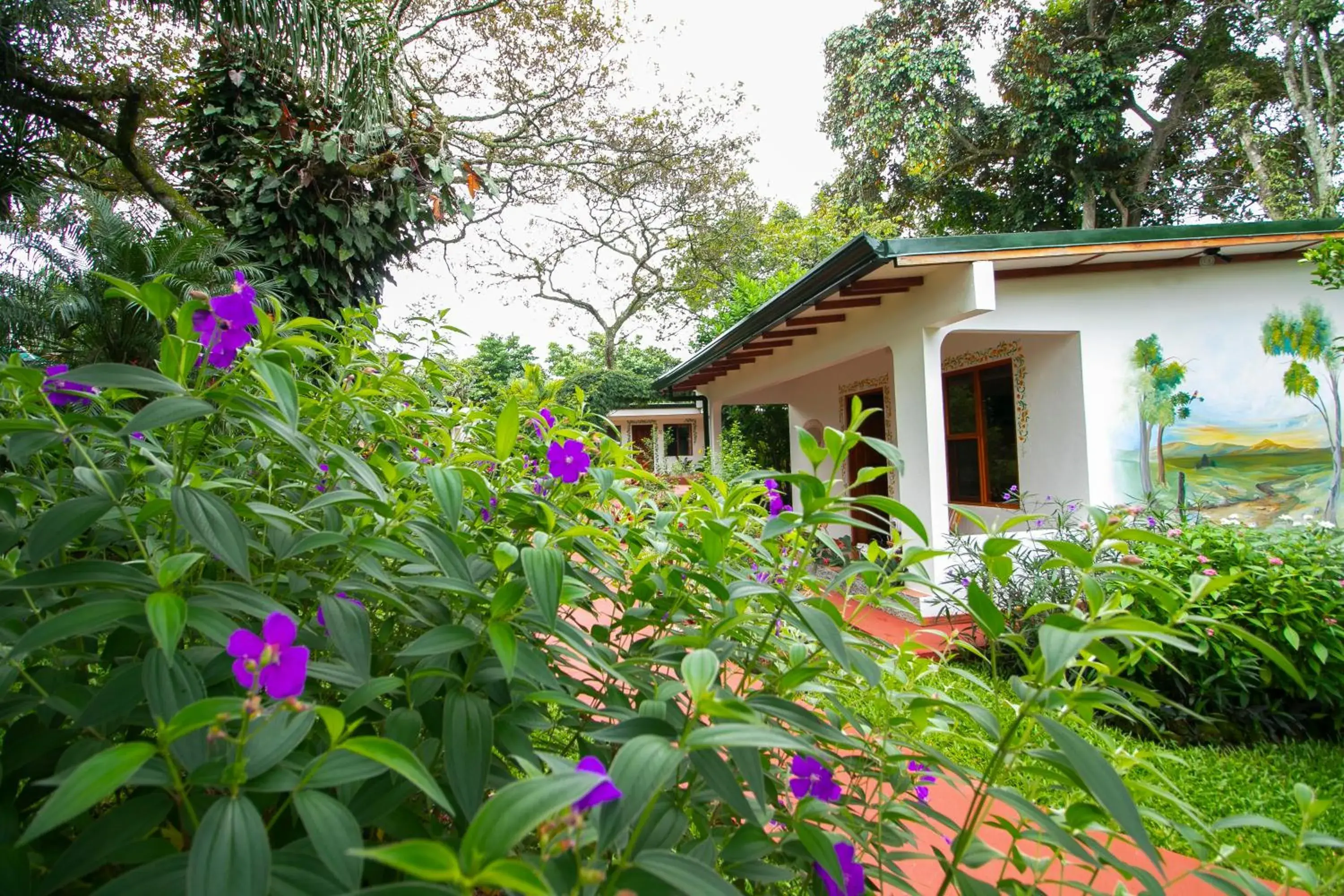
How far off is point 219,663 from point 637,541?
1.73 feet

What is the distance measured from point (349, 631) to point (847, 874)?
23.0 inches

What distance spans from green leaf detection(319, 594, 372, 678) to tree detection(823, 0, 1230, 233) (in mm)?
17065

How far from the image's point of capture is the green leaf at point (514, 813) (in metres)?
0.37

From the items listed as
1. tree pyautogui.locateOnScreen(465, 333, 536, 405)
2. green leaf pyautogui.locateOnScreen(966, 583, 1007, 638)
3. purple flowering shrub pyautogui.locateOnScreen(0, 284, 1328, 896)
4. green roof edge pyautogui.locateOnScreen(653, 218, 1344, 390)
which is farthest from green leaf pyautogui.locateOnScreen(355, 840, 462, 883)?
tree pyautogui.locateOnScreen(465, 333, 536, 405)

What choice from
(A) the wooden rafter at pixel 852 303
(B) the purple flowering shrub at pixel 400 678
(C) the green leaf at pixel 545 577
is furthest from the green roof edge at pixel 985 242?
(C) the green leaf at pixel 545 577

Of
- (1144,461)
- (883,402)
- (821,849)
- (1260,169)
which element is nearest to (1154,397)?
(1144,461)

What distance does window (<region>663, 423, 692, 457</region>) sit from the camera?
2112cm

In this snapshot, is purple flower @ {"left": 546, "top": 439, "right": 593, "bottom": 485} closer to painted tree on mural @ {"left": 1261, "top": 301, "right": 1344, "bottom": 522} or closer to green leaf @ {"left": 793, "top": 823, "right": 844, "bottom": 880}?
green leaf @ {"left": 793, "top": 823, "right": 844, "bottom": 880}

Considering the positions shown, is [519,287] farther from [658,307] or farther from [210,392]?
[210,392]

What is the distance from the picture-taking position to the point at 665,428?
21109mm

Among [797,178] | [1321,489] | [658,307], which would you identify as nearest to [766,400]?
[1321,489]

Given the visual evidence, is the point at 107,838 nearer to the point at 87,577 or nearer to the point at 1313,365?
the point at 87,577

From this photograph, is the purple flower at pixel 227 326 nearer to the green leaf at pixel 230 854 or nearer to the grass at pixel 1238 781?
the green leaf at pixel 230 854

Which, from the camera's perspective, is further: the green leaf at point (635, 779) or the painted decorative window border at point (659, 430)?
the painted decorative window border at point (659, 430)
